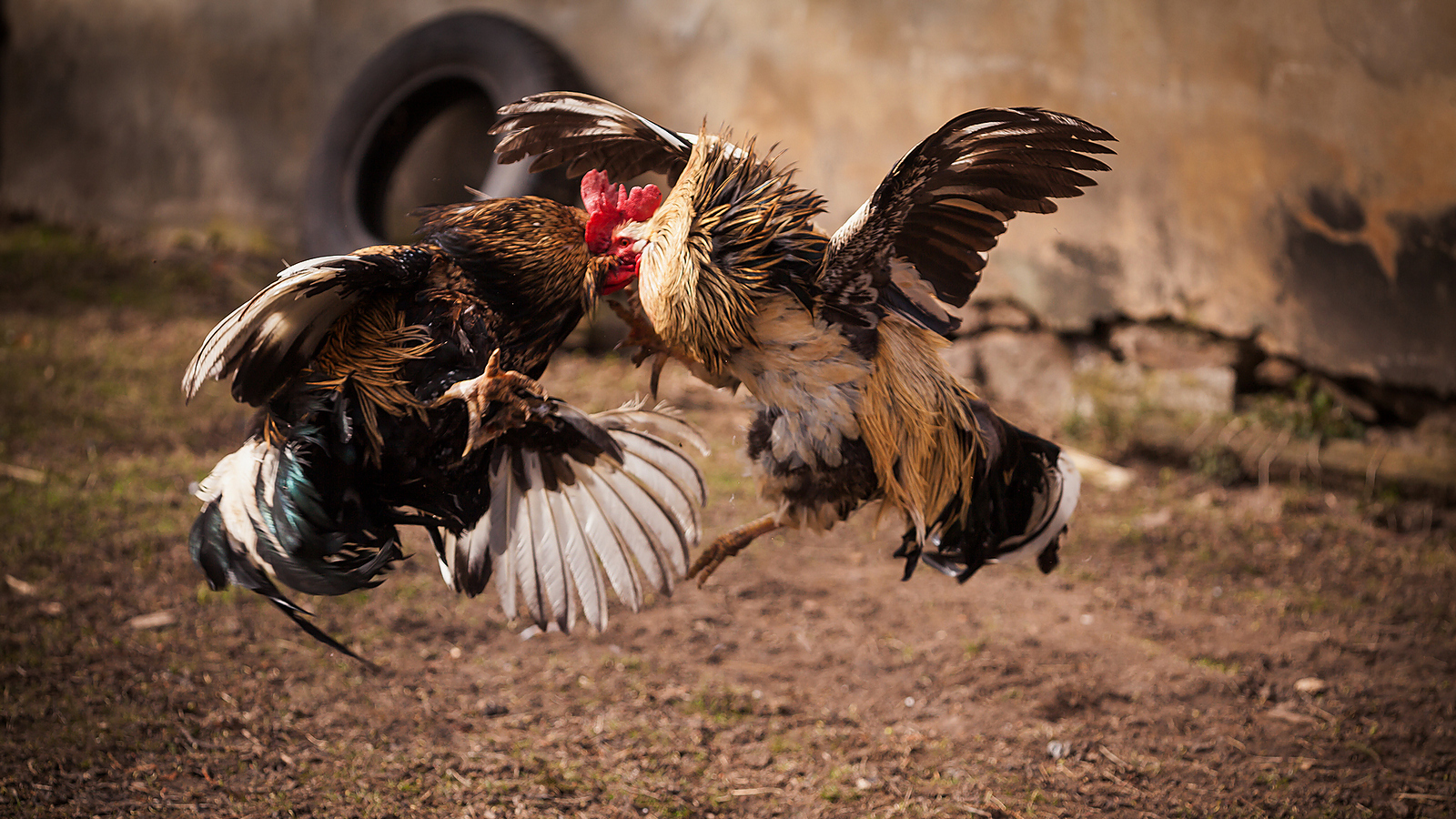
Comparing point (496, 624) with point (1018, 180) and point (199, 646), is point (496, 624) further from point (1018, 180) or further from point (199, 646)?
point (1018, 180)

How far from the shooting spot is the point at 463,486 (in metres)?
2.80

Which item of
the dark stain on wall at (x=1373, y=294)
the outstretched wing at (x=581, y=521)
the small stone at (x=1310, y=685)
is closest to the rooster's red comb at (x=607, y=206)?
the outstretched wing at (x=581, y=521)

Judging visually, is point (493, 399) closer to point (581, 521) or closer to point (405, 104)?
point (581, 521)

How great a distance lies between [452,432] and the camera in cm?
262

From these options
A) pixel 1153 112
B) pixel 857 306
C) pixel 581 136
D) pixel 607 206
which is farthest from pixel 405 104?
pixel 857 306

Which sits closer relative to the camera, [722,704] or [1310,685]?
[722,704]

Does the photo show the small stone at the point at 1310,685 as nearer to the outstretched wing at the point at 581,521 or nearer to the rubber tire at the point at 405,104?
the outstretched wing at the point at 581,521

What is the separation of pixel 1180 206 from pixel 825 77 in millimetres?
1955

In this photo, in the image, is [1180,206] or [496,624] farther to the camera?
[1180,206]

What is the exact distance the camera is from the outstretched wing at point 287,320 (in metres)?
2.14

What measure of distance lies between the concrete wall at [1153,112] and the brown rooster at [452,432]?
304cm

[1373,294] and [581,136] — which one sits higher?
[1373,294]

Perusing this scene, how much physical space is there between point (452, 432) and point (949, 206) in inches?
53.3

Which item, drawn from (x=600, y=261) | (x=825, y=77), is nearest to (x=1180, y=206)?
(x=825, y=77)
